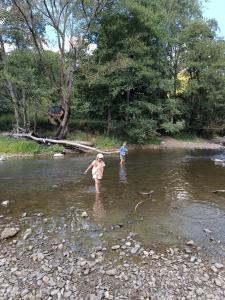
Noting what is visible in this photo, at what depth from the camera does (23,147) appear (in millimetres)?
27531

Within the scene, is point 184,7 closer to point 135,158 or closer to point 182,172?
point 135,158

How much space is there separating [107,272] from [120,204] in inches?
204

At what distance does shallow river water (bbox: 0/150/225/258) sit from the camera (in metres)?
9.35

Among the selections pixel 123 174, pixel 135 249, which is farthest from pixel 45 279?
pixel 123 174

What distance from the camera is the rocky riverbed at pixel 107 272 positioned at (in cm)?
652

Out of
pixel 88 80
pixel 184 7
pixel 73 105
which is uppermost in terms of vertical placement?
pixel 184 7

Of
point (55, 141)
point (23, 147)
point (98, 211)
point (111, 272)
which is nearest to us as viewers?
point (111, 272)

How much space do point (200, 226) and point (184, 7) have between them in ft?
139

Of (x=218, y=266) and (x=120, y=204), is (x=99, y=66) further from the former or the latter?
(x=218, y=266)

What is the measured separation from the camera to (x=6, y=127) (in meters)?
34.8

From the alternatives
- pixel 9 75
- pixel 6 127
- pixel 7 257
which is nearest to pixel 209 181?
pixel 7 257

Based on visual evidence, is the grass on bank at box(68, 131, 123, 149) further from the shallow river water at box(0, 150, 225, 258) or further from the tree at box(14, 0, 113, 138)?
the shallow river water at box(0, 150, 225, 258)

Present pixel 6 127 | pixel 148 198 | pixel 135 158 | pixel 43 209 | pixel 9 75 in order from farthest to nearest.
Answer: pixel 6 127
pixel 9 75
pixel 135 158
pixel 148 198
pixel 43 209

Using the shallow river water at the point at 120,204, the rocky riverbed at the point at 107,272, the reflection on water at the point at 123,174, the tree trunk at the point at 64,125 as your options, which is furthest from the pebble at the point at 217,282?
the tree trunk at the point at 64,125
